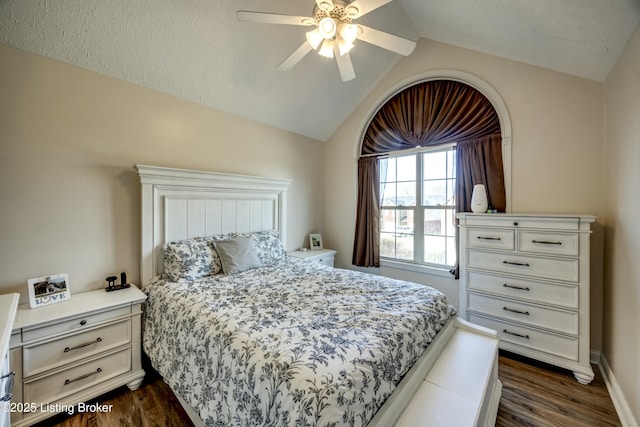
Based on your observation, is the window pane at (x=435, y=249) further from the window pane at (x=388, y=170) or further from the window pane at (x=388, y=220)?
the window pane at (x=388, y=170)

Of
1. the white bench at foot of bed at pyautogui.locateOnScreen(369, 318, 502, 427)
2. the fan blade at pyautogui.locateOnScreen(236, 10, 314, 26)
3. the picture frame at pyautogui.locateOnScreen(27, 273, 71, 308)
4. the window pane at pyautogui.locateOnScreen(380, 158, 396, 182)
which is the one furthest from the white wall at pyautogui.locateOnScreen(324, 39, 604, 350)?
the picture frame at pyautogui.locateOnScreen(27, 273, 71, 308)

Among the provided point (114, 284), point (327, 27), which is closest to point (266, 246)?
point (114, 284)

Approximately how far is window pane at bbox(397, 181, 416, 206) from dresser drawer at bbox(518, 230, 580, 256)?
1.25 m

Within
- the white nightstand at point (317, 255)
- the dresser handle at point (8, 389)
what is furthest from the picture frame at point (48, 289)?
the white nightstand at point (317, 255)

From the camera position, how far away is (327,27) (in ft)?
5.07

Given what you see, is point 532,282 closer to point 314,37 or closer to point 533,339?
point 533,339

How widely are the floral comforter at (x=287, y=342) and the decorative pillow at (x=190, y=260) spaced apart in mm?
99

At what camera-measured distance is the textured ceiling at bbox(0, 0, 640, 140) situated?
1663 mm

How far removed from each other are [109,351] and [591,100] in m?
4.14

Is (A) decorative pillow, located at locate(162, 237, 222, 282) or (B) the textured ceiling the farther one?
(A) decorative pillow, located at locate(162, 237, 222, 282)

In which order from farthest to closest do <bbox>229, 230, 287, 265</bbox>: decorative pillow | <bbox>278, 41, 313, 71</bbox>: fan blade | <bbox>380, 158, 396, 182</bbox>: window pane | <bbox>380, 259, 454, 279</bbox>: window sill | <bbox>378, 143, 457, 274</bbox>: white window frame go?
<bbox>380, 158, 396, 182</bbox>: window pane < <bbox>378, 143, 457, 274</bbox>: white window frame < <bbox>380, 259, 454, 279</bbox>: window sill < <bbox>229, 230, 287, 265</bbox>: decorative pillow < <bbox>278, 41, 313, 71</bbox>: fan blade

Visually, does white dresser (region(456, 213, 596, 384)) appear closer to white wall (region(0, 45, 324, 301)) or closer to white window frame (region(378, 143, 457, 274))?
white window frame (region(378, 143, 457, 274))

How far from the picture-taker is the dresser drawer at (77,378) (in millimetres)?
1539

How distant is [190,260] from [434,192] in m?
2.67
